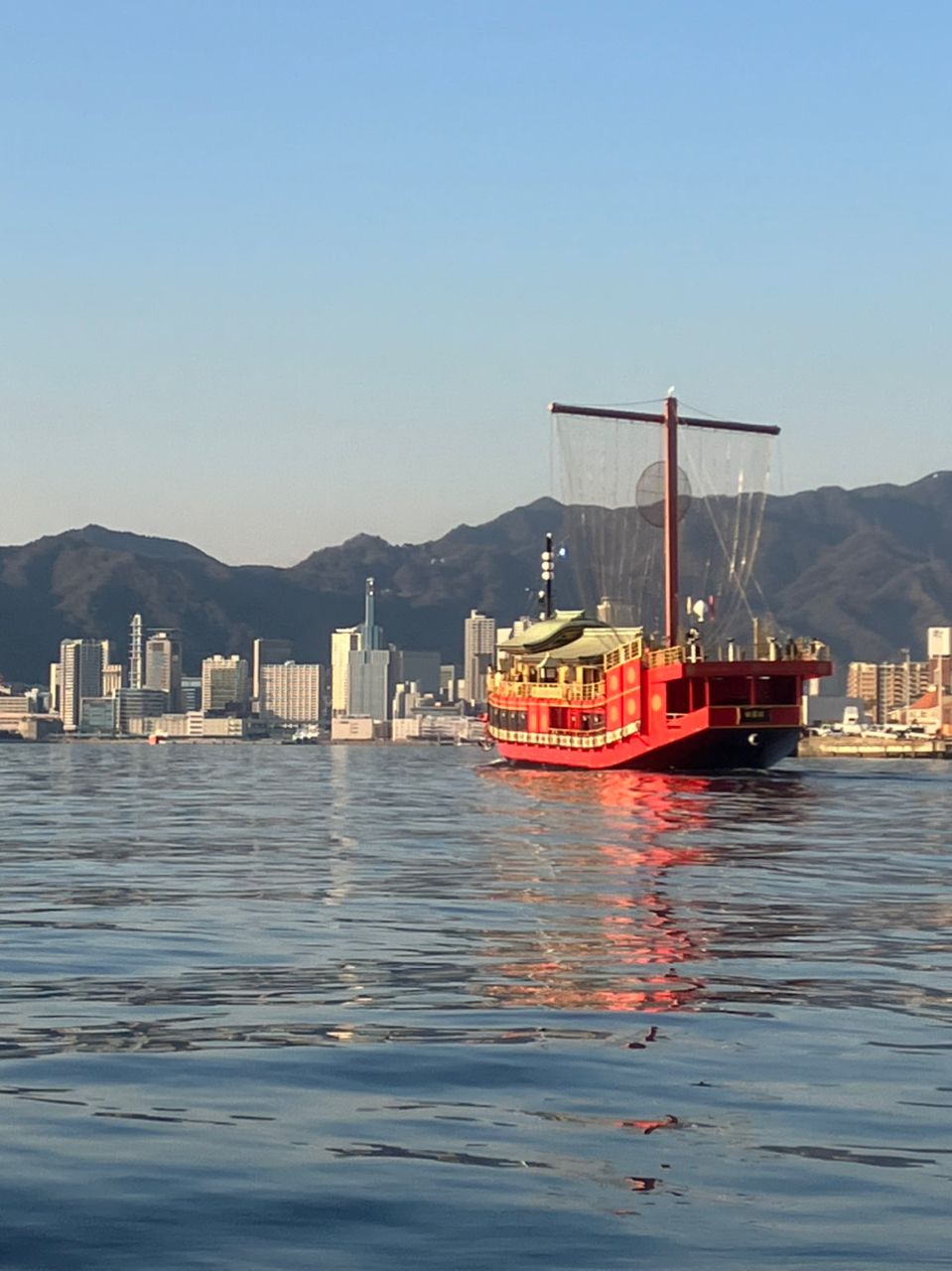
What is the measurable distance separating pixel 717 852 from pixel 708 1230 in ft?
115

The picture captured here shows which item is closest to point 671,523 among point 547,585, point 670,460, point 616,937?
point 670,460

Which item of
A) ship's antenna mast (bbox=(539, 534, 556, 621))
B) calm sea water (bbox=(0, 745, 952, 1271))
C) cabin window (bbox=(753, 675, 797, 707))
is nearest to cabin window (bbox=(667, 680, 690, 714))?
cabin window (bbox=(753, 675, 797, 707))

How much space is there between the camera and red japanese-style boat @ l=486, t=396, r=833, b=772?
9706cm

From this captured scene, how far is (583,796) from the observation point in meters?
81.5

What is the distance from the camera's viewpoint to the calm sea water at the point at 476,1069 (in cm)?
1265

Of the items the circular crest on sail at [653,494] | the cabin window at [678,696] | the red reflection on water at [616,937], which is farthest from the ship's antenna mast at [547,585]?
the red reflection on water at [616,937]

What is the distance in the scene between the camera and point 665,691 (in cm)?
9944

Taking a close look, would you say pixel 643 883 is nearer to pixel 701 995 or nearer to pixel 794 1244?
pixel 701 995

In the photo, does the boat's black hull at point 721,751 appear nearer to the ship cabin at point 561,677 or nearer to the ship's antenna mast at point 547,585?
the ship cabin at point 561,677

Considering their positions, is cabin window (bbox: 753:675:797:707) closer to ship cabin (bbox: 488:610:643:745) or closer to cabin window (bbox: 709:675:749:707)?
cabin window (bbox: 709:675:749:707)

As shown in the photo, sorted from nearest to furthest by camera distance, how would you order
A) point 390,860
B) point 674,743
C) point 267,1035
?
point 267,1035, point 390,860, point 674,743

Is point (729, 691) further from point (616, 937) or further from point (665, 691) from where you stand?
point (616, 937)

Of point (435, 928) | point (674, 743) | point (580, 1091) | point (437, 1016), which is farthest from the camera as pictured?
point (674, 743)

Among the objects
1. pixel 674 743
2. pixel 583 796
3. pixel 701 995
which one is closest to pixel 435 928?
pixel 701 995
